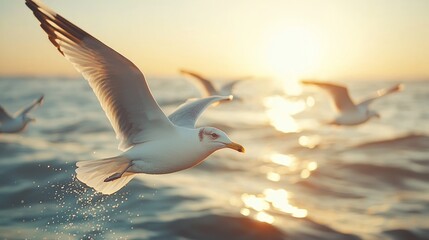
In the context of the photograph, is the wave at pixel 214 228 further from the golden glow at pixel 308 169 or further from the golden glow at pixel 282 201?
the golden glow at pixel 308 169

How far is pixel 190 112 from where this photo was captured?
7180 mm

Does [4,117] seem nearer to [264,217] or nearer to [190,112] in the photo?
[264,217]

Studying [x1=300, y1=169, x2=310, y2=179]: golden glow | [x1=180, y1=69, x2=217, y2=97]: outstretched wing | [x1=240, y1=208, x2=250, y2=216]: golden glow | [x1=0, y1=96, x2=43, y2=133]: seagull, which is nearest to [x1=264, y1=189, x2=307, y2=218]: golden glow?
[x1=240, y1=208, x2=250, y2=216]: golden glow

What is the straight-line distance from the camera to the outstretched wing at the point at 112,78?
5391 mm

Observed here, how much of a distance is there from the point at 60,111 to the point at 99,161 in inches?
1043

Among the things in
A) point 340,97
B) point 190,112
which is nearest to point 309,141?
point 340,97

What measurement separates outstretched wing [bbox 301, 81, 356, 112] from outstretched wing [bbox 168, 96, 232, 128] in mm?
6787

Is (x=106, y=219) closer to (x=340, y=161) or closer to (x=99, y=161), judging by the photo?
(x=99, y=161)

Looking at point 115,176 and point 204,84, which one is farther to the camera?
point 204,84

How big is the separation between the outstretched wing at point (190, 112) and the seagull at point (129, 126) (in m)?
0.71

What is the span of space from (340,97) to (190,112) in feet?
26.9

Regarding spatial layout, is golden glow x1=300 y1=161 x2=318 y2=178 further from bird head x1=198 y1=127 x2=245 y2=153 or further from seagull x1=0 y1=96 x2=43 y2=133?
bird head x1=198 y1=127 x2=245 y2=153

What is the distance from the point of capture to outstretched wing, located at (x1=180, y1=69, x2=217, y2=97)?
14820 mm

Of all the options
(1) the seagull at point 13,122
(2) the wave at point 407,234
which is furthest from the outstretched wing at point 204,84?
(2) the wave at point 407,234
